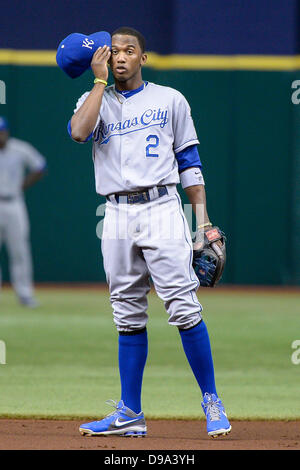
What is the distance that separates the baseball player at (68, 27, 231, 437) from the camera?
179 inches

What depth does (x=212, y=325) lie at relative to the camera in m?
9.38

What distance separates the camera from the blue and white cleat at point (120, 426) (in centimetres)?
465

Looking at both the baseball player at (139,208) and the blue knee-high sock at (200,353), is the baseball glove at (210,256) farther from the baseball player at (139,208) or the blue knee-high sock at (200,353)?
the blue knee-high sock at (200,353)

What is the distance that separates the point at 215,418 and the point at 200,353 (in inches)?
12.5

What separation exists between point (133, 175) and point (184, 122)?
40 cm

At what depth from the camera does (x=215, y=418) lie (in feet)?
14.7

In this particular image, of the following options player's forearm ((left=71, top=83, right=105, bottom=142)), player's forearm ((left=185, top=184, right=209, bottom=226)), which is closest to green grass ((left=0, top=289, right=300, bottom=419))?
player's forearm ((left=185, top=184, right=209, bottom=226))

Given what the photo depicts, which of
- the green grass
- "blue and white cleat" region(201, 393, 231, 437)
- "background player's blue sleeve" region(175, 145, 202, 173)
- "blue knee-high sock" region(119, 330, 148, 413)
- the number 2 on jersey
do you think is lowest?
the green grass

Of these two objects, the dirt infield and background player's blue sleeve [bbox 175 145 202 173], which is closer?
the dirt infield

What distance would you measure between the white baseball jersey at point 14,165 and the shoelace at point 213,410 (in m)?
6.96

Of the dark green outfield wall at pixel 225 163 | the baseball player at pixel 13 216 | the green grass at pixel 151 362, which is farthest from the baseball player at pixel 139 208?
the dark green outfield wall at pixel 225 163

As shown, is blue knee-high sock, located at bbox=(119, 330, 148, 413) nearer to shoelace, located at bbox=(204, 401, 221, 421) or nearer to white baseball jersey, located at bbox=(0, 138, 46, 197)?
shoelace, located at bbox=(204, 401, 221, 421)

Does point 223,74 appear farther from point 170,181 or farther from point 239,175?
point 170,181

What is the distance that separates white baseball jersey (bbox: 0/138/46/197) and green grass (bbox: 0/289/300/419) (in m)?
1.38
